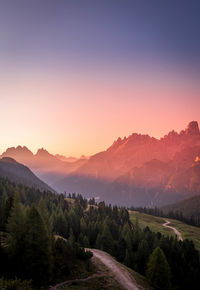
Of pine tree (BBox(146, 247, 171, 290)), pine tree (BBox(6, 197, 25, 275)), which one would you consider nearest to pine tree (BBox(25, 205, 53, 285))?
pine tree (BBox(6, 197, 25, 275))

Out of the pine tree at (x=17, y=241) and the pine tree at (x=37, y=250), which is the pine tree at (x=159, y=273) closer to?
the pine tree at (x=37, y=250)

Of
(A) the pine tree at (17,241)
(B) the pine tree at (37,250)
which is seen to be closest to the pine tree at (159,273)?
(B) the pine tree at (37,250)

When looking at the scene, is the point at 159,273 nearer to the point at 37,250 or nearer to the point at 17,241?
the point at 37,250

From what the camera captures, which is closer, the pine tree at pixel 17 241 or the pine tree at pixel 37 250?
the pine tree at pixel 37 250

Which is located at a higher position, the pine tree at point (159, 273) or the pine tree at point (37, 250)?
the pine tree at point (37, 250)

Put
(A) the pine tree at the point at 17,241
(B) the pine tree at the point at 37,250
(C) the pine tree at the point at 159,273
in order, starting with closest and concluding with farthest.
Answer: (B) the pine tree at the point at 37,250
(A) the pine tree at the point at 17,241
(C) the pine tree at the point at 159,273

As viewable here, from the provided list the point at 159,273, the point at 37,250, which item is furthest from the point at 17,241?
the point at 159,273

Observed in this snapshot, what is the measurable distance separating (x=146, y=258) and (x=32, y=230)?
53.0 metres

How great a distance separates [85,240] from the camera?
89125 millimetres

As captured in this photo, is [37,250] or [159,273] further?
[159,273]

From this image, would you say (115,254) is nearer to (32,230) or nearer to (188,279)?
(188,279)

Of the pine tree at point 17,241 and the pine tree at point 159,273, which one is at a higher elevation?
the pine tree at point 17,241

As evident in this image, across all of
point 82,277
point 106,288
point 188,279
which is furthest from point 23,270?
point 188,279

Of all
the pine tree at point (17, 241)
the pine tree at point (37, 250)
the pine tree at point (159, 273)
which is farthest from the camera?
the pine tree at point (159, 273)
